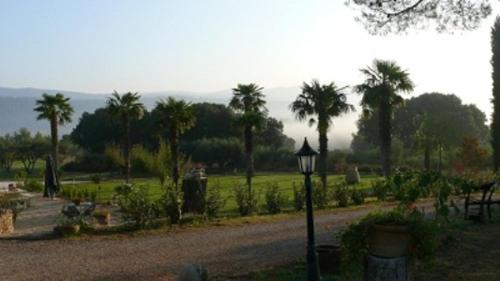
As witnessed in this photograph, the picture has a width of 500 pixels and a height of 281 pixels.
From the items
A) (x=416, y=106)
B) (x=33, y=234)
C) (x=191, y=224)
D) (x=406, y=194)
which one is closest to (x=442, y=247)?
(x=406, y=194)

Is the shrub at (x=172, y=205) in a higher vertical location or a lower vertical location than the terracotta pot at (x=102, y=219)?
higher

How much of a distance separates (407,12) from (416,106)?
70663mm

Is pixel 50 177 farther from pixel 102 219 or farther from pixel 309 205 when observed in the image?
pixel 309 205

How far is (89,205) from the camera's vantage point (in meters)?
17.0

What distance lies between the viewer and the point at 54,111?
37406 mm

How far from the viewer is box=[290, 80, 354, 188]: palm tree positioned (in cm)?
2622

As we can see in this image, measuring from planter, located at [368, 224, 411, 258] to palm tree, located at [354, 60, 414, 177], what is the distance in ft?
73.9

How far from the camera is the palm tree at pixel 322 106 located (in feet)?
86.0

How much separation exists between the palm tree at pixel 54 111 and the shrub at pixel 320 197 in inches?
860

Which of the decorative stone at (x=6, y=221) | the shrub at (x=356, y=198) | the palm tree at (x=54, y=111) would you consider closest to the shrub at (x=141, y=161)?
the palm tree at (x=54, y=111)

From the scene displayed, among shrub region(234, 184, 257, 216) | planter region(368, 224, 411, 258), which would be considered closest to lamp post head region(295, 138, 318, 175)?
planter region(368, 224, 411, 258)

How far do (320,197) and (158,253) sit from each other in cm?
910

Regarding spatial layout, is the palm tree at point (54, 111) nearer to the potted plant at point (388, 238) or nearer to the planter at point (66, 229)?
the planter at point (66, 229)

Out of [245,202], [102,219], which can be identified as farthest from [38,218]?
[245,202]
